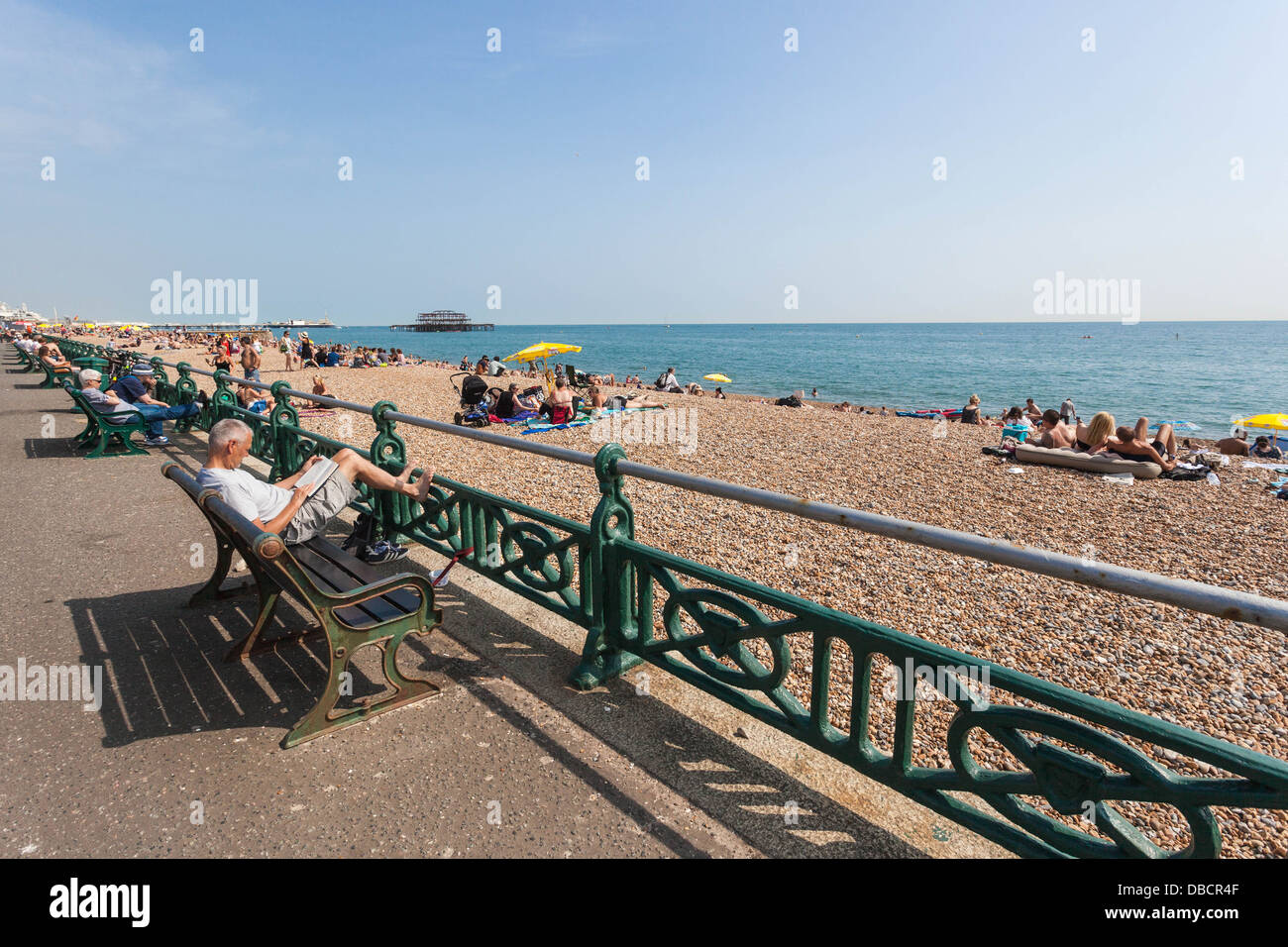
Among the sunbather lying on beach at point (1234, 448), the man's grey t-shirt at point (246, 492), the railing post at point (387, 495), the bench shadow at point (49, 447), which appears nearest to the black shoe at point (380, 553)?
the railing post at point (387, 495)

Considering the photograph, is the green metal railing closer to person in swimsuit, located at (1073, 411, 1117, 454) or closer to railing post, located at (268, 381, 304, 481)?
railing post, located at (268, 381, 304, 481)

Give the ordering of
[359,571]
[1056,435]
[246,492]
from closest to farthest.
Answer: [359,571]
[246,492]
[1056,435]

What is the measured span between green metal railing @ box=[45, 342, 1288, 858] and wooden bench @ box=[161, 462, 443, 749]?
0.71 meters

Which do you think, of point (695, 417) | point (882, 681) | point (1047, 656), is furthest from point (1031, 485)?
point (695, 417)

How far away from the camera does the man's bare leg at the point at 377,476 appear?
4203 mm

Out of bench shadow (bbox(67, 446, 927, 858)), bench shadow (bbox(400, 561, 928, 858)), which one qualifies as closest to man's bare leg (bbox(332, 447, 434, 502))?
bench shadow (bbox(67, 446, 927, 858))

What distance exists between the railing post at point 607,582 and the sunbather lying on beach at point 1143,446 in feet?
35.4

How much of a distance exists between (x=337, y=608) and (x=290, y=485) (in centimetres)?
173

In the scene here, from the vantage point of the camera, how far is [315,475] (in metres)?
4.07

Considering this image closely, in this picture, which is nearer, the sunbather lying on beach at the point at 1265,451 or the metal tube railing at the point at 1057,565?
the metal tube railing at the point at 1057,565

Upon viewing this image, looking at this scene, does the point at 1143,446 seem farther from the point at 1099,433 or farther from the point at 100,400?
the point at 100,400

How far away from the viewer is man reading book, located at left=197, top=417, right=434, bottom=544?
11.8 ft

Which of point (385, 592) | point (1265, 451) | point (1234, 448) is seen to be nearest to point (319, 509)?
point (385, 592)

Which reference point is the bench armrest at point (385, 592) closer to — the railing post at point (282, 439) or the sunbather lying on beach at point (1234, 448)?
the railing post at point (282, 439)
